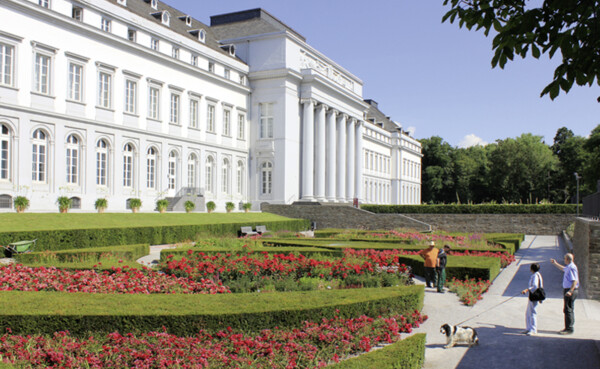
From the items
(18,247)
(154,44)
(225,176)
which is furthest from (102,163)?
(18,247)

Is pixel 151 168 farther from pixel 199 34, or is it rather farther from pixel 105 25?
pixel 199 34

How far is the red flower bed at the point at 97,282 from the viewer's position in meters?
11.2

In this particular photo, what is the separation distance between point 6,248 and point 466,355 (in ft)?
52.5

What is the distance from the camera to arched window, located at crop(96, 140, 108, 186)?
1377 inches

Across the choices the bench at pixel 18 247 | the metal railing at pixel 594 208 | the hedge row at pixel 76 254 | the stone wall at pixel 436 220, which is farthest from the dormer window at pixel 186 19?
the metal railing at pixel 594 208

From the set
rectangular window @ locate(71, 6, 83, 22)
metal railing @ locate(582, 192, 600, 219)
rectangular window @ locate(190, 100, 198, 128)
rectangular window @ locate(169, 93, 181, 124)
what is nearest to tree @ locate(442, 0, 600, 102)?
metal railing @ locate(582, 192, 600, 219)

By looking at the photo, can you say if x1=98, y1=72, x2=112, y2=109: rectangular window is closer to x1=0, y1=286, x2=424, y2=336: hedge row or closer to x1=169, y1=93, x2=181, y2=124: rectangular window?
x1=169, y1=93, x2=181, y2=124: rectangular window

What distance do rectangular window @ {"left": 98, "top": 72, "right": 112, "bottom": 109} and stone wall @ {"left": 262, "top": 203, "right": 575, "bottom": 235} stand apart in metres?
19.0

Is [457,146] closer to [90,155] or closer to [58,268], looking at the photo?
[90,155]

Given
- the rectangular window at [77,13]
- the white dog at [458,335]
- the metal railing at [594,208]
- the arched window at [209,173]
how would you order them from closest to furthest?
the white dog at [458,335] < the metal railing at [594,208] < the rectangular window at [77,13] < the arched window at [209,173]

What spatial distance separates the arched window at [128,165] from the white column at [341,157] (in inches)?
1094

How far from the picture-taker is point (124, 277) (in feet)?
40.1

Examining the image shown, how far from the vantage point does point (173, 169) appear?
42375 millimetres

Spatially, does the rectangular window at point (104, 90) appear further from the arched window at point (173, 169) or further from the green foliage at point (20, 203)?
the green foliage at point (20, 203)
